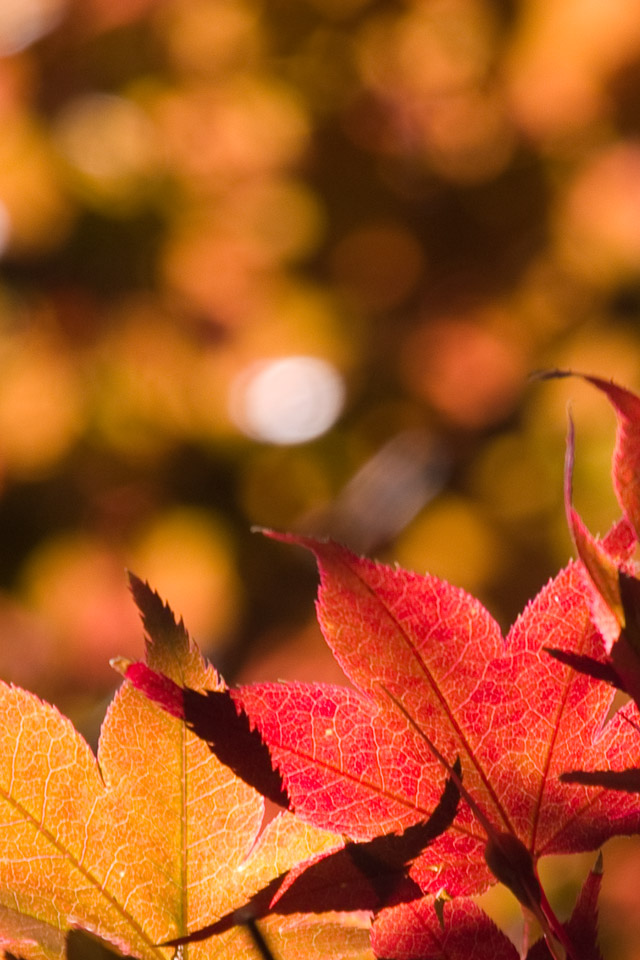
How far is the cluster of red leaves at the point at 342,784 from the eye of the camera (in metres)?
0.36

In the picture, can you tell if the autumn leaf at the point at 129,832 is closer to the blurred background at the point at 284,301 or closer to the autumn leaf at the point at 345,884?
the autumn leaf at the point at 345,884

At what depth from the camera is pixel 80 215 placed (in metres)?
2.03

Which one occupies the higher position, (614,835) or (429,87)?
(429,87)

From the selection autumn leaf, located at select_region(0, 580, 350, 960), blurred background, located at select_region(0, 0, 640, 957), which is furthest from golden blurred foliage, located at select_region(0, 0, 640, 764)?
autumn leaf, located at select_region(0, 580, 350, 960)

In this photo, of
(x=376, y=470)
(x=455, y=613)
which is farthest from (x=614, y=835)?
(x=376, y=470)

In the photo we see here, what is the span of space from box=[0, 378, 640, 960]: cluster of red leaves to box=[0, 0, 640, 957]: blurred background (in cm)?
152

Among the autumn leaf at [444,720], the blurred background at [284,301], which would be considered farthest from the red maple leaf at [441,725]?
the blurred background at [284,301]

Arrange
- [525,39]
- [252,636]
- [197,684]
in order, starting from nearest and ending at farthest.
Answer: [197,684] → [525,39] → [252,636]

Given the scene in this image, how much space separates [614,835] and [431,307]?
1856 millimetres

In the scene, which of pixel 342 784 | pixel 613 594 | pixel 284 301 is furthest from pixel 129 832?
pixel 284 301

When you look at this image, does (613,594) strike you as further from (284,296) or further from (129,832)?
(284,296)

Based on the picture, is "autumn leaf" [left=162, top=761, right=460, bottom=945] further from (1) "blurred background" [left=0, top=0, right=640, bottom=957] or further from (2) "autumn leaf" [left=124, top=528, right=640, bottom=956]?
(1) "blurred background" [left=0, top=0, right=640, bottom=957]

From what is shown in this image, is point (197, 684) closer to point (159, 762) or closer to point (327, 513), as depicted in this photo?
point (159, 762)

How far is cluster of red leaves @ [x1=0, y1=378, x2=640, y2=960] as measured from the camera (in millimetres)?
365
